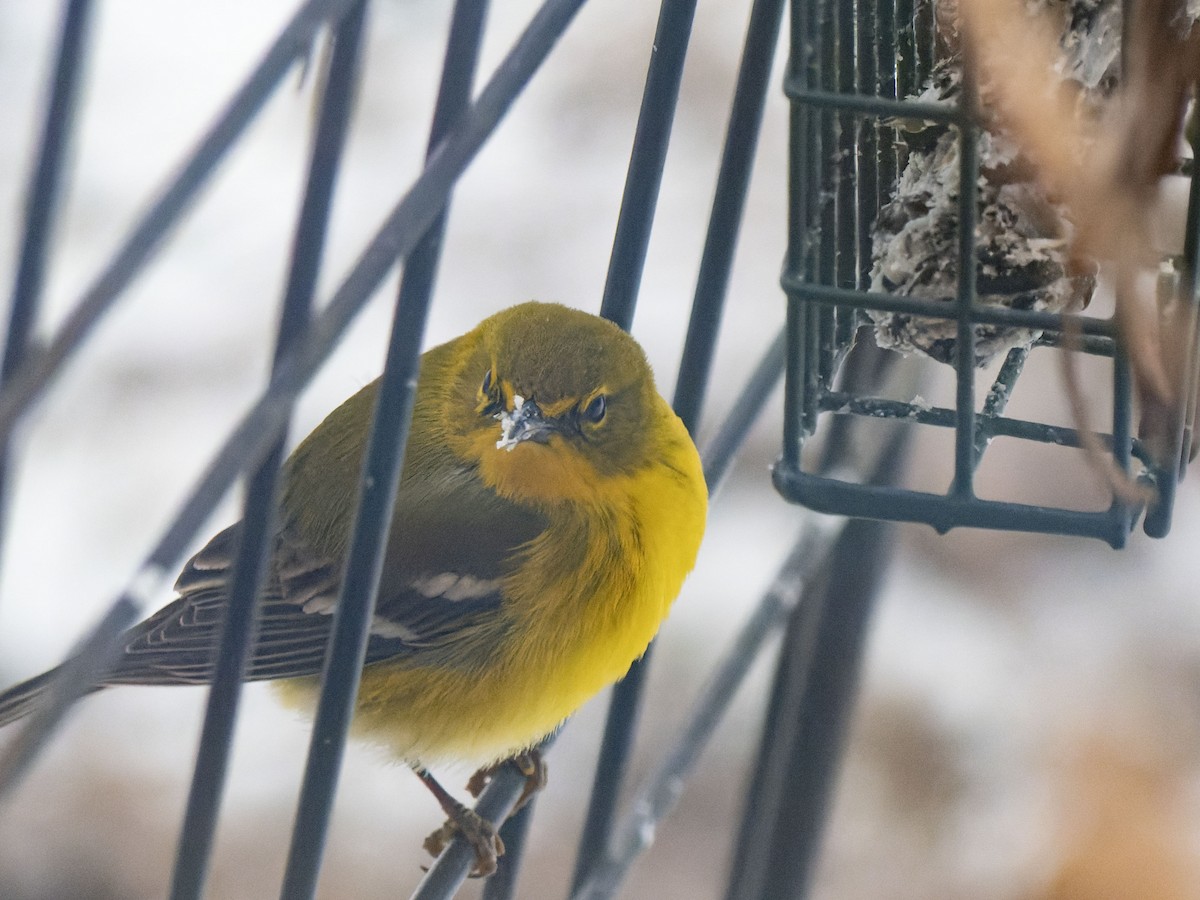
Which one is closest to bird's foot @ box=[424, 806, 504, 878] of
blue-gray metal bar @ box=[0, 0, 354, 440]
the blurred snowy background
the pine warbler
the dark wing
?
the pine warbler

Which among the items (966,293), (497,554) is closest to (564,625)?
(497,554)

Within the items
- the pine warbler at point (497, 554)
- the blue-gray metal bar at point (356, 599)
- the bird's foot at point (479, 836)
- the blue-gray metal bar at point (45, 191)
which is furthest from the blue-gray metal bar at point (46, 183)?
the bird's foot at point (479, 836)

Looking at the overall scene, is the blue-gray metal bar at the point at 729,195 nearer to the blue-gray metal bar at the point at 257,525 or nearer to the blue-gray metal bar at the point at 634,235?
the blue-gray metal bar at the point at 634,235

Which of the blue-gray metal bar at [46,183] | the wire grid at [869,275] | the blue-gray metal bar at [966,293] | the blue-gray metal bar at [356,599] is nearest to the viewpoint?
the blue-gray metal bar at [356,599]

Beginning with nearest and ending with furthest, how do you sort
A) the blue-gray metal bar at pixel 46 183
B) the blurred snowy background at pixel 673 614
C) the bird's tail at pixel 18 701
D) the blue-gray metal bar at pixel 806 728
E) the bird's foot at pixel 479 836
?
1. the blue-gray metal bar at pixel 46 183
2. the bird's tail at pixel 18 701
3. the bird's foot at pixel 479 836
4. the blue-gray metal bar at pixel 806 728
5. the blurred snowy background at pixel 673 614

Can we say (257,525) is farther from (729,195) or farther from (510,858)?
(510,858)

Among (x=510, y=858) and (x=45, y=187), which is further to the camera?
(x=510, y=858)

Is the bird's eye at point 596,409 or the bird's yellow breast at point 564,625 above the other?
the bird's eye at point 596,409
